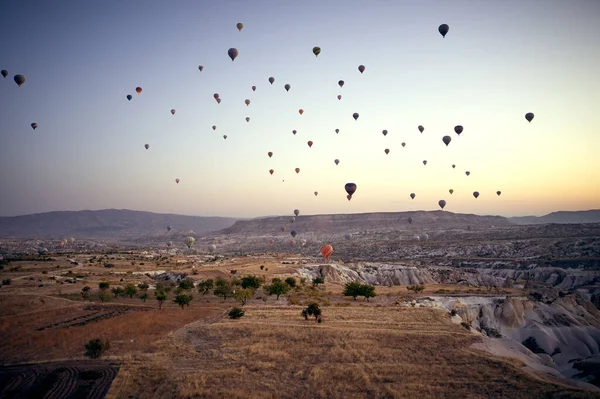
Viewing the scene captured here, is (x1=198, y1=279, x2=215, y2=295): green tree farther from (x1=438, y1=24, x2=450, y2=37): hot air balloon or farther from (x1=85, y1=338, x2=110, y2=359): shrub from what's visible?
(x1=438, y1=24, x2=450, y2=37): hot air balloon

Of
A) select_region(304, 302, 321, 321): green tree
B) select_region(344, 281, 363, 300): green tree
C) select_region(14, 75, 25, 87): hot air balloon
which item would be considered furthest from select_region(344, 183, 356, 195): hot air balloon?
select_region(14, 75, 25, 87): hot air balloon

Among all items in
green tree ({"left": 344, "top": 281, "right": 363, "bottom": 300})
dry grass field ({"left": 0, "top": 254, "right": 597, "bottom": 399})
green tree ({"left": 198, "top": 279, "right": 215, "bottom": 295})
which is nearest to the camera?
dry grass field ({"left": 0, "top": 254, "right": 597, "bottom": 399})

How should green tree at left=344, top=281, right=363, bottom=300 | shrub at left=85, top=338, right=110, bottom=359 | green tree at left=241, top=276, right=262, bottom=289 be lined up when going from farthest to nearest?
green tree at left=241, top=276, right=262, bottom=289, green tree at left=344, top=281, right=363, bottom=300, shrub at left=85, top=338, right=110, bottom=359

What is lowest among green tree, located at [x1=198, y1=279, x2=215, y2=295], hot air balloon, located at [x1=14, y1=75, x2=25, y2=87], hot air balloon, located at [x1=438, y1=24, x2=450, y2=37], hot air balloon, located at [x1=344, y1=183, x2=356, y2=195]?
green tree, located at [x1=198, y1=279, x2=215, y2=295]

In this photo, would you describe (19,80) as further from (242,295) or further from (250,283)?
(242,295)

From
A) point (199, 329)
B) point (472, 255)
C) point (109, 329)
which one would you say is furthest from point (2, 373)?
point (472, 255)

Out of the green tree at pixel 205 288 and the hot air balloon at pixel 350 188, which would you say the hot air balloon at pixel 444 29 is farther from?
Answer: the green tree at pixel 205 288

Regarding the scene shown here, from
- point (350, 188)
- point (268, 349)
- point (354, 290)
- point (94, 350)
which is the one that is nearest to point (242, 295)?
point (354, 290)
